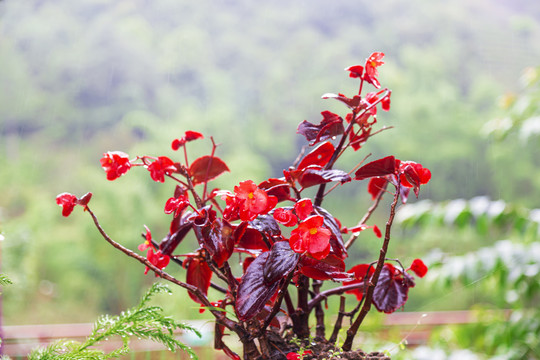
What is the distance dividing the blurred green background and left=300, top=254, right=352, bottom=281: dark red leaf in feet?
19.2

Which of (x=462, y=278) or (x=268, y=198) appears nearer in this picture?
(x=268, y=198)

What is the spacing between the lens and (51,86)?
6.70 m

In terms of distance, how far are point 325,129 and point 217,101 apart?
265 inches

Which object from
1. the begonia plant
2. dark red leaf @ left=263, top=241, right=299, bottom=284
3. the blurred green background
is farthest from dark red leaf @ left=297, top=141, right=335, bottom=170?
the blurred green background

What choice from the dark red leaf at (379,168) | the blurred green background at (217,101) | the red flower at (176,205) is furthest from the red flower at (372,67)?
the blurred green background at (217,101)

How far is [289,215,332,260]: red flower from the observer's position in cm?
33

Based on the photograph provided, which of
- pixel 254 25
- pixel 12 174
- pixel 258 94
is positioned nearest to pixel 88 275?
pixel 12 174

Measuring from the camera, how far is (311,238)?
33 cm

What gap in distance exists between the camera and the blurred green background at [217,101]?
21.3 ft

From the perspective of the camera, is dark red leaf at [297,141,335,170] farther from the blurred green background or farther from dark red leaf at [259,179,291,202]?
the blurred green background

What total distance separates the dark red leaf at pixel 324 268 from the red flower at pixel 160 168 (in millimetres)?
145

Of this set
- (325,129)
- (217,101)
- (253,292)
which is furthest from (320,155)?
(217,101)

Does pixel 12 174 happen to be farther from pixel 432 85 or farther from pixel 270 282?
pixel 270 282

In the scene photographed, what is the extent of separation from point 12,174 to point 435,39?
20.0ft
